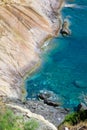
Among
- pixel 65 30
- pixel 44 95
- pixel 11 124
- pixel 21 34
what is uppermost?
pixel 11 124

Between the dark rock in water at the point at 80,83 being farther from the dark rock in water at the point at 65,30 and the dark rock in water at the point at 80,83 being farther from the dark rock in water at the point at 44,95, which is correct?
the dark rock in water at the point at 65,30

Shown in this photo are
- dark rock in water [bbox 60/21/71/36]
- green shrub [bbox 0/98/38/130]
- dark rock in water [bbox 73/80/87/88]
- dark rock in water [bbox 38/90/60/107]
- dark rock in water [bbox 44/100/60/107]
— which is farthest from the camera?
dark rock in water [bbox 60/21/71/36]

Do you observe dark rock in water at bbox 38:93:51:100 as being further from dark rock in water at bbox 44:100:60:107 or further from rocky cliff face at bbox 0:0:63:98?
rocky cliff face at bbox 0:0:63:98

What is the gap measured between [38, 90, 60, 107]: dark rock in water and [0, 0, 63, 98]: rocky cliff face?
1749 millimetres

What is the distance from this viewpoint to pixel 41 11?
4431 centimetres

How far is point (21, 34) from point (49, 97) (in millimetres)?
9396

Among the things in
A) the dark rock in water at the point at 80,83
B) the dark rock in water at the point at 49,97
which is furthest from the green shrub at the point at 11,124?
the dark rock in water at the point at 80,83

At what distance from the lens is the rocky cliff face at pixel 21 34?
33.9 m

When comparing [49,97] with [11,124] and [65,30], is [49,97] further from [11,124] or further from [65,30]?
[11,124]

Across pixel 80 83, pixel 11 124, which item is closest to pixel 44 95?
pixel 80 83

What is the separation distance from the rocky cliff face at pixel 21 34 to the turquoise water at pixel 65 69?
104cm

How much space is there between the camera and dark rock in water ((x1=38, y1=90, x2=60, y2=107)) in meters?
31.2

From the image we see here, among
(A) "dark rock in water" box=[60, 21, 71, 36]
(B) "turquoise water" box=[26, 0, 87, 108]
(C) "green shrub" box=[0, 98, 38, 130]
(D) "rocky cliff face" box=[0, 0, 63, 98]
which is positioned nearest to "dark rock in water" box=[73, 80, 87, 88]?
(B) "turquoise water" box=[26, 0, 87, 108]

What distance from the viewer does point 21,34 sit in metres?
39.2
